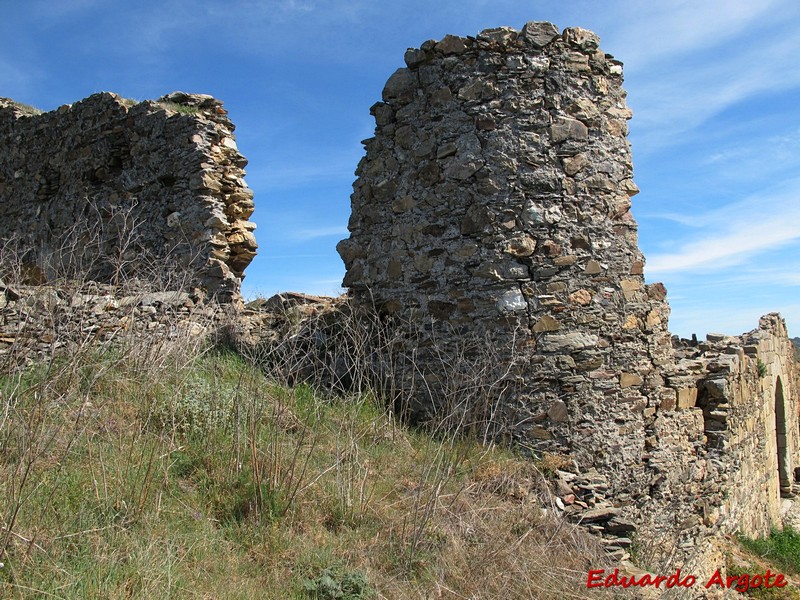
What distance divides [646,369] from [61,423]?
4.41 metres

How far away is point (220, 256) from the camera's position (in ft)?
25.3

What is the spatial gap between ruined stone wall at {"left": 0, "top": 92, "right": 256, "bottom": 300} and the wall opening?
906 centimetres

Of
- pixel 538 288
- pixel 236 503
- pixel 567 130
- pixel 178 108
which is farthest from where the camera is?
pixel 178 108

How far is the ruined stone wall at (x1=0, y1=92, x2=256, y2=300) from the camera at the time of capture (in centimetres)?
770

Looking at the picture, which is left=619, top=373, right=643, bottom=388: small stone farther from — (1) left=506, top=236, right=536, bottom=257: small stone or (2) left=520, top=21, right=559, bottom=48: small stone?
(2) left=520, top=21, right=559, bottom=48: small stone

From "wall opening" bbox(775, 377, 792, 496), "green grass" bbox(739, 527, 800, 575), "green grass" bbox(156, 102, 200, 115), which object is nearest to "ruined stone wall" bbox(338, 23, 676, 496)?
"green grass" bbox(739, 527, 800, 575)

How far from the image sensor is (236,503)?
4133mm

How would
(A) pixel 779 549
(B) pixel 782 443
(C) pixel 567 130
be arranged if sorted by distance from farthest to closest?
(B) pixel 782 443, (A) pixel 779 549, (C) pixel 567 130

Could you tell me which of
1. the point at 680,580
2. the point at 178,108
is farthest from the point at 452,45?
the point at 680,580

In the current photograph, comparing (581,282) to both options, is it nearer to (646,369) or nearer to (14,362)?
(646,369)

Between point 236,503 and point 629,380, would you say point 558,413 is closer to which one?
point 629,380

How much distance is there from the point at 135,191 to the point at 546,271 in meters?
5.17

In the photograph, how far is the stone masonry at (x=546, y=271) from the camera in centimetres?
556

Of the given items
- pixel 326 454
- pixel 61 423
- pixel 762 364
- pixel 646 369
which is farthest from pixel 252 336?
pixel 762 364
